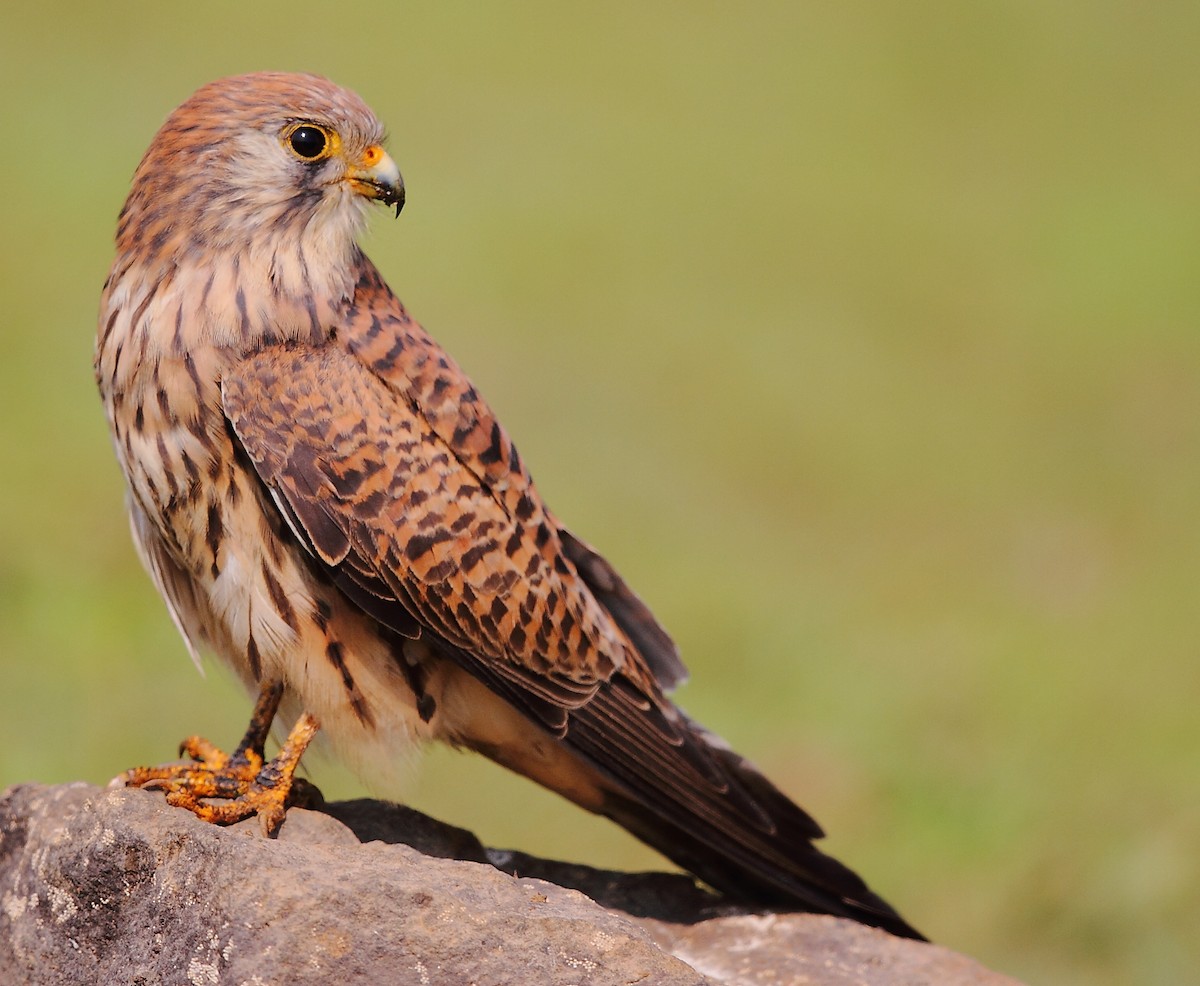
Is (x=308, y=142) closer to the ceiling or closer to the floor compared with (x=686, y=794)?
closer to the ceiling

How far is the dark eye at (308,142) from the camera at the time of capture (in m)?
4.18

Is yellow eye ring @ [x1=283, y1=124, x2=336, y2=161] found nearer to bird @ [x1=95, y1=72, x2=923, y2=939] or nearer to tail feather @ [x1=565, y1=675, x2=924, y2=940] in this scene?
bird @ [x1=95, y1=72, x2=923, y2=939]

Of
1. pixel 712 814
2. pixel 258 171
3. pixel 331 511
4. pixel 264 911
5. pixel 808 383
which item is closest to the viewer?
pixel 264 911

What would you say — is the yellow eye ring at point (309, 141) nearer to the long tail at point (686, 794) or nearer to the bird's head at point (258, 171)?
the bird's head at point (258, 171)

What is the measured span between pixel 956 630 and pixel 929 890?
220 centimetres

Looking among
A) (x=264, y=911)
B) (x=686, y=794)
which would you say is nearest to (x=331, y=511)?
(x=264, y=911)

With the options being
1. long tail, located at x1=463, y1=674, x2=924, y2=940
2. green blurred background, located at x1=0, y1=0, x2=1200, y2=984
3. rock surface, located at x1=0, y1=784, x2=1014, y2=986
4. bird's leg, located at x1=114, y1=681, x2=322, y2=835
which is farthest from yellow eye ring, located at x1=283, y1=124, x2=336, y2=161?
green blurred background, located at x1=0, y1=0, x2=1200, y2=984

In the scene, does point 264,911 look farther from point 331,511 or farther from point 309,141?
point 309,141

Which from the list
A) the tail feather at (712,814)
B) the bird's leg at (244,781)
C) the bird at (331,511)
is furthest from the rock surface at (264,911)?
the tail feather at (712,814)

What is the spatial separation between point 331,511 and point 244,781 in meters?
0.68

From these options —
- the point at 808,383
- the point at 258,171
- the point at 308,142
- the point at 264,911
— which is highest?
the point at 808,383

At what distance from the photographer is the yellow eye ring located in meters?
4.18

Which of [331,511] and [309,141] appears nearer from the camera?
[331,511]

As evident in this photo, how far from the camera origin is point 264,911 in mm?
3387
